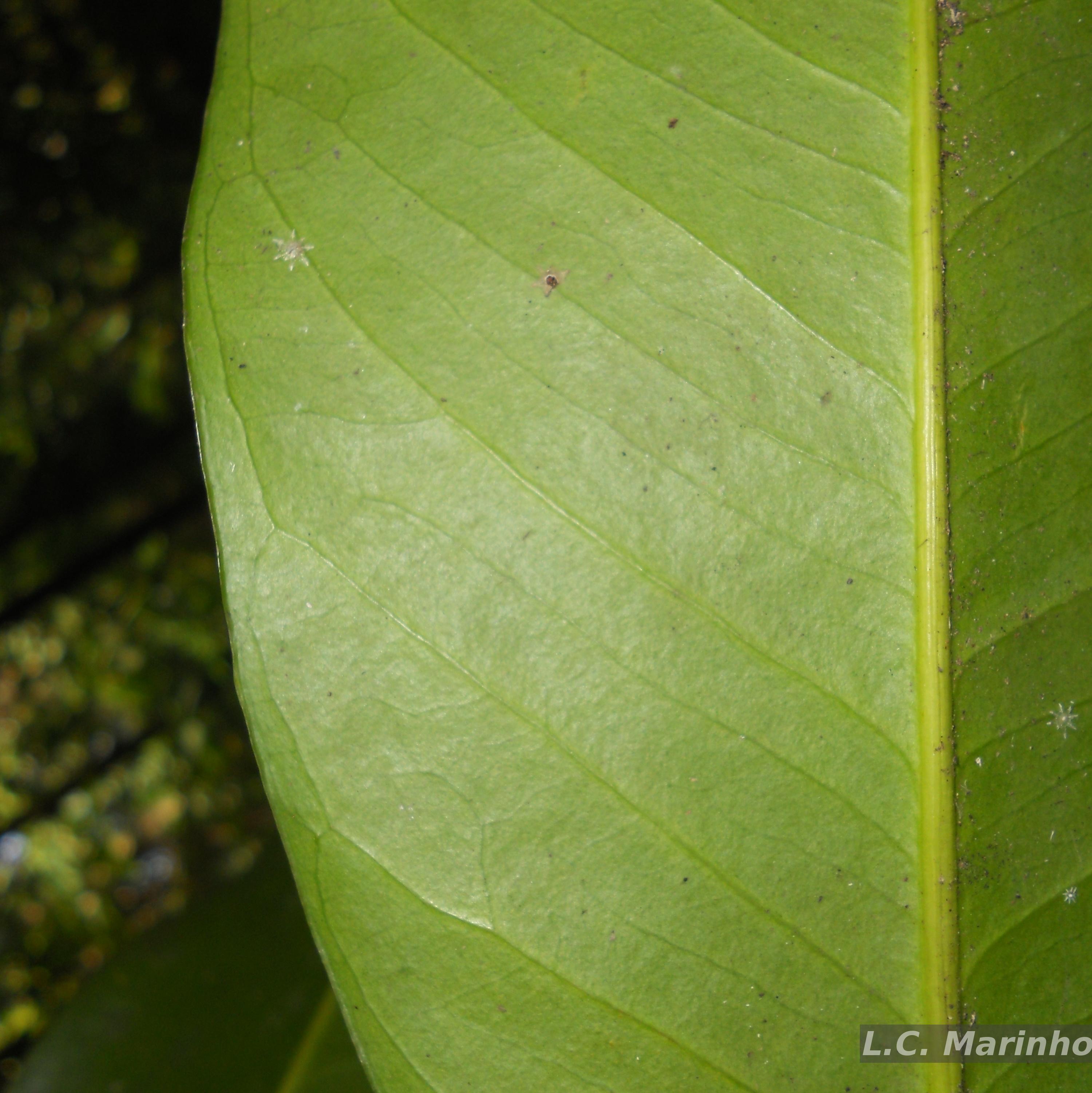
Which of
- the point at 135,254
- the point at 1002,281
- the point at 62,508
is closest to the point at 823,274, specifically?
the point at 1002,281

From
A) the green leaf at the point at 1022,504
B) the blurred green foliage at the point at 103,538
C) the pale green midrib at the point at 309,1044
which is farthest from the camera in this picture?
the blurred green foliage at the point at 103,538

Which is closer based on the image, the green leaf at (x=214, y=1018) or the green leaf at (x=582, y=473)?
the green leaf at (x=582, y=473)

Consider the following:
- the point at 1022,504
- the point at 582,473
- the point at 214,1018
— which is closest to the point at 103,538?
the point at 214,1018

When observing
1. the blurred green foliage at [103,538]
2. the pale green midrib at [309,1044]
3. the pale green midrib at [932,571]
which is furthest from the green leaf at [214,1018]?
the pale green midrib at [932,571]

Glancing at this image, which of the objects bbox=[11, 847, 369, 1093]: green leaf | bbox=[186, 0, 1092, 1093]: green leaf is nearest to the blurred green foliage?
bbox=[11, 847, 369, 1093]: green leaf

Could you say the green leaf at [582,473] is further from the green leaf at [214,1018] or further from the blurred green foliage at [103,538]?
the blurred green foliage at [103,538]

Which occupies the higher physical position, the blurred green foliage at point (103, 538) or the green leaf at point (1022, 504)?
the green leaf at point (1022, 504)

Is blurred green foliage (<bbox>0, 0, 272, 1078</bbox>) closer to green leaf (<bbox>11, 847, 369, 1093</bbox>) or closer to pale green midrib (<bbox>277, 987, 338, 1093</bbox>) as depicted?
green leaf (<bbox>11, 847, 369, 1093</bbox>)

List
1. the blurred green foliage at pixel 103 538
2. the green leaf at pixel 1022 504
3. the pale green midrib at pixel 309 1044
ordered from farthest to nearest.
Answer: the blurred green foliage at pixel 103 538, the pale green midrib at pixel 309 1044, the green leaf at pixel 1022 504
